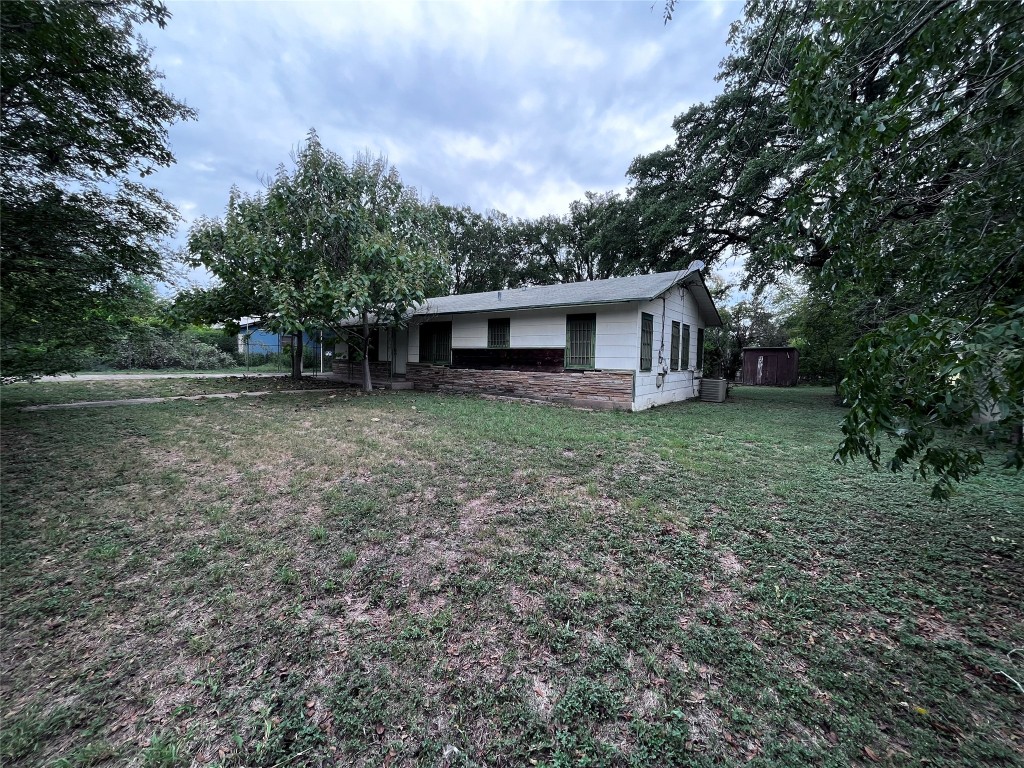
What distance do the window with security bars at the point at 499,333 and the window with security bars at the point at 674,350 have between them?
4.80m

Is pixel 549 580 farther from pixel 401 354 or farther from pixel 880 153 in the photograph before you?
pixel 401 354

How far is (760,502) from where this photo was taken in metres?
3.55

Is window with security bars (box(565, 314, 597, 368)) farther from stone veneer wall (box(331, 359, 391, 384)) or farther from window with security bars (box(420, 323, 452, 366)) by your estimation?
stone veneer wall (box(331, 359, 391, 384))

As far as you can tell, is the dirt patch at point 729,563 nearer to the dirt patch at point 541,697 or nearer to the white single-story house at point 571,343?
the dirt patch at point 541,697

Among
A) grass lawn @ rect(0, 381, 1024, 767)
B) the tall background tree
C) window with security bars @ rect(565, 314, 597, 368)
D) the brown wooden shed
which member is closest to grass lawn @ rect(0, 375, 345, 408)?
the tall background tree

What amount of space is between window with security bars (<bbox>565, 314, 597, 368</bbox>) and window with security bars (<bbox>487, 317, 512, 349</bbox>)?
188cm

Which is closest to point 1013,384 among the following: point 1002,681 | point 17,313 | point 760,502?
point 1002,681

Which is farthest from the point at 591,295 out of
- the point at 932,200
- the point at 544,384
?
the point at 932,200

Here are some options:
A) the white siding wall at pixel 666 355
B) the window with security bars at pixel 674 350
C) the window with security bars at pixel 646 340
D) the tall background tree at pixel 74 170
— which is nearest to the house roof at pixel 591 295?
the white siding wall at pixel 666 355

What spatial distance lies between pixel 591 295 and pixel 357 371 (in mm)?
10281

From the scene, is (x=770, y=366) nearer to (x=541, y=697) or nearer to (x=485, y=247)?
(x=485, y=247)

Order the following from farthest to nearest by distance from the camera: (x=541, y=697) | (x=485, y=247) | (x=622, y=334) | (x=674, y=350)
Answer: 1. (x=485, y=247)
2. (x=674, y=350)
3. (x=622, y=334)
4. (x=541, y=697)

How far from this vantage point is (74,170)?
4617 mm

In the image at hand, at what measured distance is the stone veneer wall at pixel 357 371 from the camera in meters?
13.9
